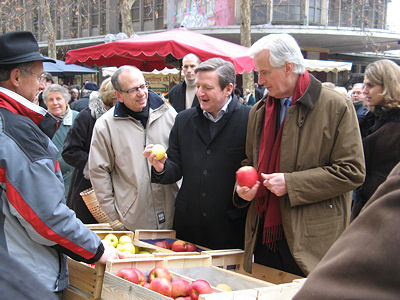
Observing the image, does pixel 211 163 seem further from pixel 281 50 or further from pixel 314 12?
pixel 314 12

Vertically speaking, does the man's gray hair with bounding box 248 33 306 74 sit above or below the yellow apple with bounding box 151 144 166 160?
above

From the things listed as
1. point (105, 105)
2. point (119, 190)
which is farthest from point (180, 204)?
point (105, 105)

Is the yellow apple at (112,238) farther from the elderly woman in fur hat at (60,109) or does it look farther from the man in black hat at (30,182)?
the elderly woman in fur hat at (60,109)

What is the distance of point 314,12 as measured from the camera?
71.7ft

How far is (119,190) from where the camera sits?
11.3 ft

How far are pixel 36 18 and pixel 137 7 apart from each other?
8.25 m

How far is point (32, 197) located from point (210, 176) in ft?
4.49

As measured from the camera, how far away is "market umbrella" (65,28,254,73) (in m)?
6.75

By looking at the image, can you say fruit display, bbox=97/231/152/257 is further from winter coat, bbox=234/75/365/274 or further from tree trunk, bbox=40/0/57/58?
tree trunk, bbox=40/0/57/58

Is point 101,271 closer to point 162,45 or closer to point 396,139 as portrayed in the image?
point 396,139

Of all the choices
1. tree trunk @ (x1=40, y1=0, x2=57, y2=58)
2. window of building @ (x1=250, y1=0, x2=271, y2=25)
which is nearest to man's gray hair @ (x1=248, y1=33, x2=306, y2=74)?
tree trunk @ (x1=40, y1=0, x2=57, y2=58)

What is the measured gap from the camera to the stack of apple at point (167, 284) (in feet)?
7.72

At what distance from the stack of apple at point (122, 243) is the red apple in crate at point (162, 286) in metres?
0.54

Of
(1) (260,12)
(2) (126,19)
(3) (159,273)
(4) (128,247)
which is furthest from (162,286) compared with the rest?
(1) (260,12)
